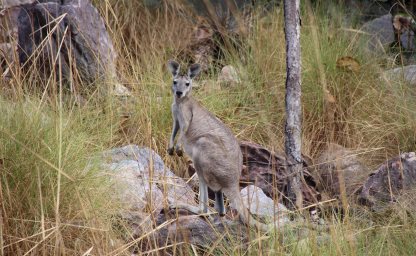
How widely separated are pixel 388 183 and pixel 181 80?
1625 millimetres

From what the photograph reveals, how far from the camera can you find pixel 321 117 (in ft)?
22.7

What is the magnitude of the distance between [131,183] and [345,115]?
8.33 feet

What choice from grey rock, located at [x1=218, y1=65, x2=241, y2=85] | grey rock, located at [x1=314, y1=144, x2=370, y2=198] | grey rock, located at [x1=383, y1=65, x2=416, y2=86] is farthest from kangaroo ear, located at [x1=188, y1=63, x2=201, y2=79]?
grey rock, located at [x1=383, y1=65, x2=416, y2=86]

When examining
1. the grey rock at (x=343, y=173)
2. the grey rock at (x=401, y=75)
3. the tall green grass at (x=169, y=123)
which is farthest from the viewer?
the grey rock at (x=401, y=75)

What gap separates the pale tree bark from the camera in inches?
221

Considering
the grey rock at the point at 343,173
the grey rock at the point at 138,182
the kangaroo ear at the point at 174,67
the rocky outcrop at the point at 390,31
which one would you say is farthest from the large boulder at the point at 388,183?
the rocky outcrop at the point at 390,31

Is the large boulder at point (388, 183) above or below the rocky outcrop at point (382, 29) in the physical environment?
below

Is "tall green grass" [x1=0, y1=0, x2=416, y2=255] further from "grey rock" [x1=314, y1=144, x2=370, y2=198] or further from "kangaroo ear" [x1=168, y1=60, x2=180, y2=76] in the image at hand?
"kangaroo ear" [x1=168, y1=60, x2=180, y2=76]

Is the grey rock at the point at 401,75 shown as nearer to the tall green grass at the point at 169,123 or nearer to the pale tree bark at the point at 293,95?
Answer: the tall green grass at the point at 169,123

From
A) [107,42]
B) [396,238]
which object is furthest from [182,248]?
[107,42]

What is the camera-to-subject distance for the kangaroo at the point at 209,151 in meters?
5.11

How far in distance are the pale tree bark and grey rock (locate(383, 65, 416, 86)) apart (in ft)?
5.18

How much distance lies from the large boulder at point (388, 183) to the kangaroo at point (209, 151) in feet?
3.35

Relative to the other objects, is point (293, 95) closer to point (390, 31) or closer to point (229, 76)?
point (229, 76)
